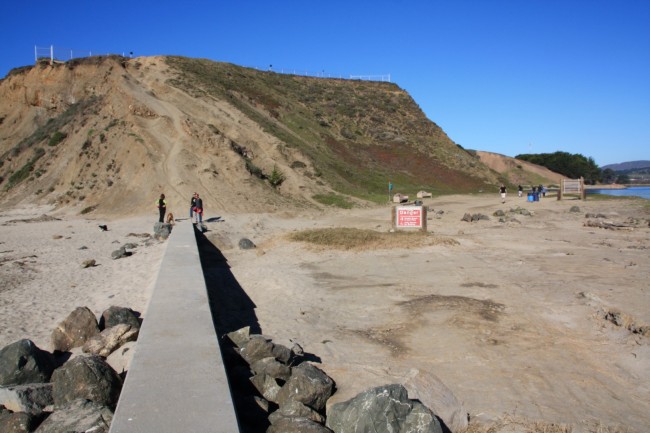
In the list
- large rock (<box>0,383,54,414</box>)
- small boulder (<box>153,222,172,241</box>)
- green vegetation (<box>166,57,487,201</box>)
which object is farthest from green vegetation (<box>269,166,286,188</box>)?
large rock (<box>0,383,54,414</box>)

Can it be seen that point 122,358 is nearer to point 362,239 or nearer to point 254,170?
point 362,239

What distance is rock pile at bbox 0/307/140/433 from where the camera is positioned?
4.57 metres

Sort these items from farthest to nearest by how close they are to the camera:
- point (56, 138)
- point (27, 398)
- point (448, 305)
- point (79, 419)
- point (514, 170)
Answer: point (514, 170), point (56, 138), point (448, 305), point (27, 398), point (79, 419)

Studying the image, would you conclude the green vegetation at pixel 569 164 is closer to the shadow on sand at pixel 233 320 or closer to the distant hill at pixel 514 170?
the distant hill at pixel 514 170

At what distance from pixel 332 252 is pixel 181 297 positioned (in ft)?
29.9

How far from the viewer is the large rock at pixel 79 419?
172 inches

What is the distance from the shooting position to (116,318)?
7926 millimetres

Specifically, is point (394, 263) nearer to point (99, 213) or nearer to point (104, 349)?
point (104, 349)

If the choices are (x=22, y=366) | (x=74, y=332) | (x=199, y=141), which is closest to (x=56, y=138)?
(x=199, y=141)

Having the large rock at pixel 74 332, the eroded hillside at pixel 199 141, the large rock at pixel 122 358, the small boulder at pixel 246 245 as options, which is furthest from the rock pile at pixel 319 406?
the eroded hillside at pixel 199 141

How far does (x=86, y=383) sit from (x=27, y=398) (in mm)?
564

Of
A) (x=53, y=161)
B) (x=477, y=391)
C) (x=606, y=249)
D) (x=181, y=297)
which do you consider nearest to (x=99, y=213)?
(x=53, y=161)

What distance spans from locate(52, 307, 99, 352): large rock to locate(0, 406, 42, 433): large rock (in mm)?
2772

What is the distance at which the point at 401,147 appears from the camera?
58.4m
